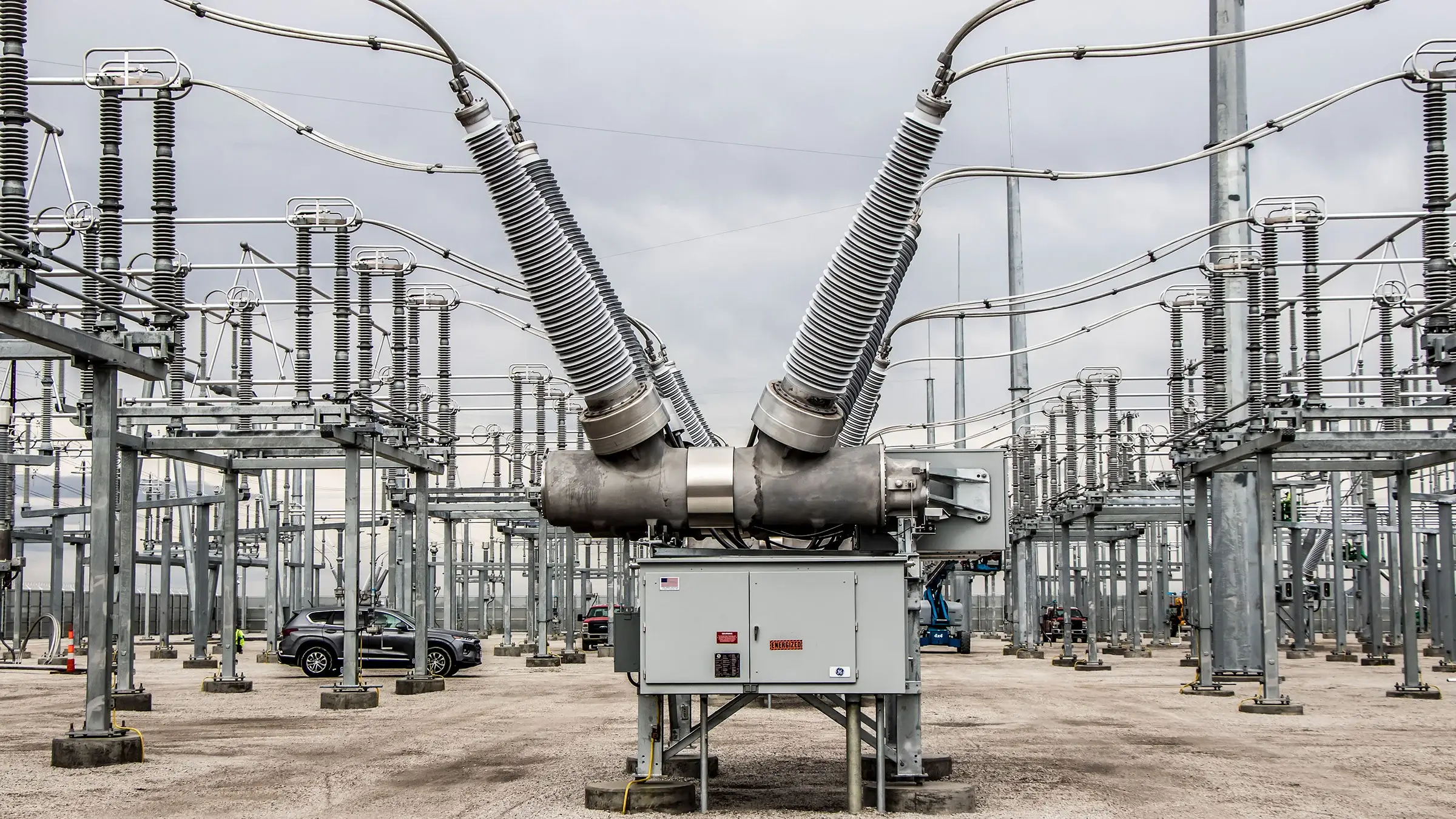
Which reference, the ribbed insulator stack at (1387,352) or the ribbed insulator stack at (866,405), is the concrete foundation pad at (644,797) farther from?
the ribbed insulator stack at (1387,352)

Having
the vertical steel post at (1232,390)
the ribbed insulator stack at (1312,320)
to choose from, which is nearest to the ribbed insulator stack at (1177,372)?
the vertical steel post at (1232,390)

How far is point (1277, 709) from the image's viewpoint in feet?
69.2

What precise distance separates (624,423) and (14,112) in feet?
20.5

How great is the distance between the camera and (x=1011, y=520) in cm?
4425

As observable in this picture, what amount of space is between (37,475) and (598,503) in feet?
116

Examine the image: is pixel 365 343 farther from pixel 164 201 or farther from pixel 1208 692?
pixel 1208 692

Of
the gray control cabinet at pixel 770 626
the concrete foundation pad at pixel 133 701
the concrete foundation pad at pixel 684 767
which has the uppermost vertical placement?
the gray control cabinet at pixel 770 626

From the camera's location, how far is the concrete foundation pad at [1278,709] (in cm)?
2106

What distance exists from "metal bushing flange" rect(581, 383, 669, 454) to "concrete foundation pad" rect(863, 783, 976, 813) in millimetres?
3411

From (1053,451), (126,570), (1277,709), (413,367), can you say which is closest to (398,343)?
(413,367)

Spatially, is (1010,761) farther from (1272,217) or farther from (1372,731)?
(1272,217)

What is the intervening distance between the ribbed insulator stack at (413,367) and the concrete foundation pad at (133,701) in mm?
5958

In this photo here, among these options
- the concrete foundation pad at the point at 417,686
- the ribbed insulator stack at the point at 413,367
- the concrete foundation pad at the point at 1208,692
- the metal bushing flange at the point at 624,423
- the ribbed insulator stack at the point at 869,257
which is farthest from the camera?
the ribbed insulator stack at the point at 413,367

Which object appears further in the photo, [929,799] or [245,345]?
[245,345]
